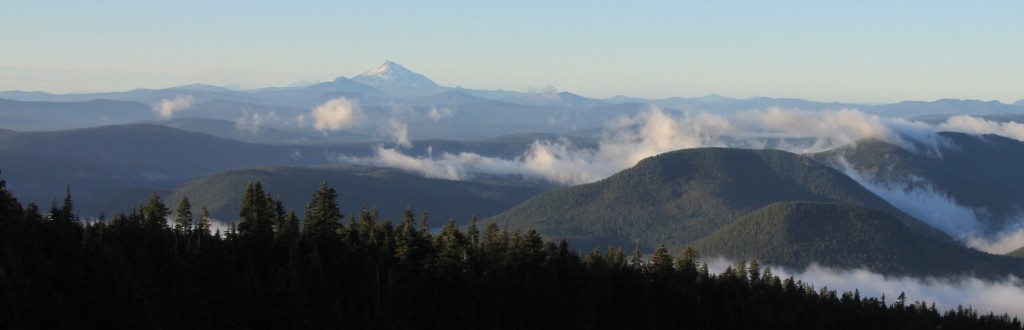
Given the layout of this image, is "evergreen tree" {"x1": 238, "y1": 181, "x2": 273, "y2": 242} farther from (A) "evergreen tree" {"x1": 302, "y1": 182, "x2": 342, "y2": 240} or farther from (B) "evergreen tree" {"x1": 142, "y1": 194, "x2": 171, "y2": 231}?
(B) "evergreen tree" {"x1": 142, "y1": 194, "x2": 171, "y2": 231}

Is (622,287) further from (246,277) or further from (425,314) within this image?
(246,277)

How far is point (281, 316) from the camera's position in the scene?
7919 centimetres

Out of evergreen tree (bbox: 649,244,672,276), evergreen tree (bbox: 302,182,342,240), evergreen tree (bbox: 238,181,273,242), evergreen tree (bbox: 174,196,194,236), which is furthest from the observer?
evergreen tree (bbox: 649,244,672,276)

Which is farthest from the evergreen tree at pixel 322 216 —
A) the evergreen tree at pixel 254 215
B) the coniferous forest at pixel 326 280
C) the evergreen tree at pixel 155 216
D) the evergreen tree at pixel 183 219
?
the evergreen tree at pixel 155 216

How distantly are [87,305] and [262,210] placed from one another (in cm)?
2699

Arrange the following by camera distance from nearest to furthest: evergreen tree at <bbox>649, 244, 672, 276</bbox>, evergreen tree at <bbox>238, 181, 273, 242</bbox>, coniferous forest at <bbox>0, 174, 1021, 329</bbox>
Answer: coniferous forest at <bbox>0, 174, 1021, 329</bbox> → evergreen tree at <bbox>238, 181, 273, 242</bbox> → evergreen tree at <bbox>649, 244, 672, 276</bbox>

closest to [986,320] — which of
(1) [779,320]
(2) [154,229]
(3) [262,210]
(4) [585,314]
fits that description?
(1) [779,320]

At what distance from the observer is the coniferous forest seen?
7338 centimetres

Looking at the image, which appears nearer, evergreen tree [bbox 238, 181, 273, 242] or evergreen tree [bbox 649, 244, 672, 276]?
evergreen tree [bbox 238, 181, 273, 242]

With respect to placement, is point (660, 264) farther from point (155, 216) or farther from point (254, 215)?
point (155, 216)

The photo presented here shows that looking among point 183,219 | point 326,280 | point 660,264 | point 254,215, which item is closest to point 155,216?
point 183,219

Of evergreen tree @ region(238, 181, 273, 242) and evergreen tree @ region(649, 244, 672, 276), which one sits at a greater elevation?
evergreen tree @ region(238, 181, 273, 242)

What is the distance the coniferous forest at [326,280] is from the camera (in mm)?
73375

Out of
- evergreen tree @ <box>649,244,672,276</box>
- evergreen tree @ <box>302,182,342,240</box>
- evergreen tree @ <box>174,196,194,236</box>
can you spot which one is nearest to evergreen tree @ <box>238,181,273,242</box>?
evergreen tree @ <box>302,182,342,240</box>
